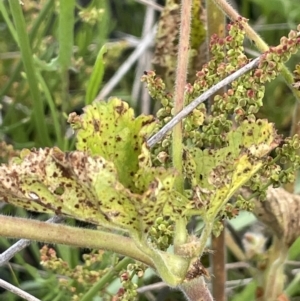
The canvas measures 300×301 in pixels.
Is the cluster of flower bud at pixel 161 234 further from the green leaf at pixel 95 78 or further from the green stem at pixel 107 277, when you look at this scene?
the green leaf at pixel 95 78

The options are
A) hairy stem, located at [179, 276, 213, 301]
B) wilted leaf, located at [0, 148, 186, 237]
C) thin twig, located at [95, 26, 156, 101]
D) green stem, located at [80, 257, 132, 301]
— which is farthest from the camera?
thin twig, located at [95, 26, 156, 101]

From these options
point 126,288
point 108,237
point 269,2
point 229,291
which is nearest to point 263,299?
point 229,291

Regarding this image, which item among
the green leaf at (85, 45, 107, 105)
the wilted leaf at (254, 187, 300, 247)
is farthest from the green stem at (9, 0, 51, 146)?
the wilted leaf at (254, 187, 300, 247)

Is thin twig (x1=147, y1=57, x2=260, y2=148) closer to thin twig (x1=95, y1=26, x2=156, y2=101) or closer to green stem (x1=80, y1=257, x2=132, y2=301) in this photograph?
green stem (x1=80, y1=257, x2=132, y2=301)

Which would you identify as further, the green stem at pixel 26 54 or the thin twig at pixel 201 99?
the green stem at pixel 26 54

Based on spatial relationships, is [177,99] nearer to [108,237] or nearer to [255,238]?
[108,237]

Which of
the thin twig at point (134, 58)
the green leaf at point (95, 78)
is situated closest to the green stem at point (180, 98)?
the green leaf at point (95, 78)
